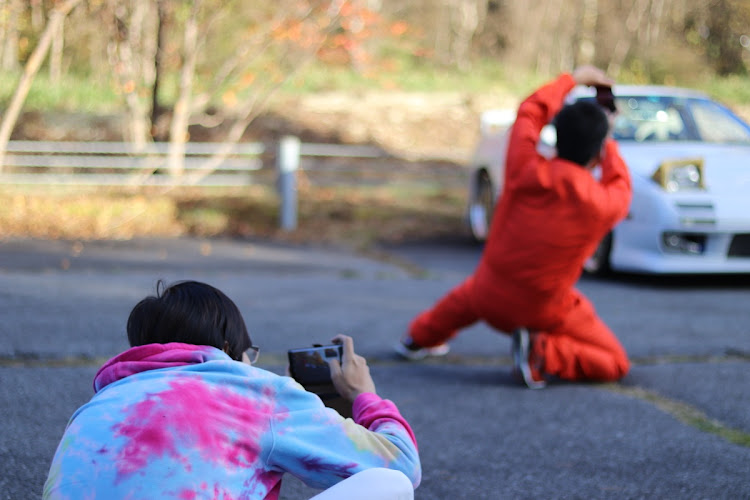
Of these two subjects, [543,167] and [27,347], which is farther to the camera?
[27,347]

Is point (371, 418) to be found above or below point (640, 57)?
→ below

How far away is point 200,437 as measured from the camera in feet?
5.69

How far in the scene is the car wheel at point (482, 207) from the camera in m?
8.99

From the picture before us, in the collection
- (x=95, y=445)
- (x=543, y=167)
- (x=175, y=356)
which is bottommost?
(x=95, y=445)

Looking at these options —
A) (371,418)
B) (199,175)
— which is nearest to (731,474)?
(371,418)

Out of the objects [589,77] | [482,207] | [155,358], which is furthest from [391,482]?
[482,207]

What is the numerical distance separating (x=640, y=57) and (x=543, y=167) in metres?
28.2

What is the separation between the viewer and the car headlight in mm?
6715

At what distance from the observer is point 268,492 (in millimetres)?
1904

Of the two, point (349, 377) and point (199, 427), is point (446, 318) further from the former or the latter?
point (199, 427)

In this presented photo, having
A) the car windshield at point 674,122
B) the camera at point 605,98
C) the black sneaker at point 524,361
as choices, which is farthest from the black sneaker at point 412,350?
the car windshield at point 674,122

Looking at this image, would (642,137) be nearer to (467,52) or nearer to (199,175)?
(199,175)

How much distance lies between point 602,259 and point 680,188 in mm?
902

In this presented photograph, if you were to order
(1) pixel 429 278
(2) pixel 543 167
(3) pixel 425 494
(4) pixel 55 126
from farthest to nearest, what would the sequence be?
(4) pixel 55 126 → (1) pixel 429 278 → (2) pixel 543 167 → (3) pixel 425 494
